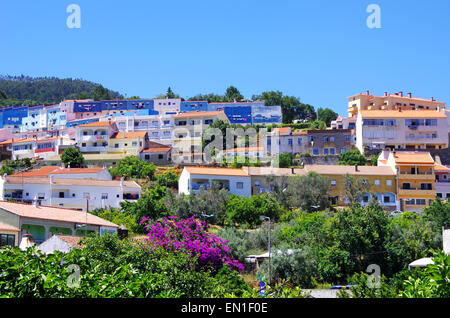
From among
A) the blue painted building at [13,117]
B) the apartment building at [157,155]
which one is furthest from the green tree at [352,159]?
the blue painted building at [13,117]

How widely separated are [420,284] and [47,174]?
163ft

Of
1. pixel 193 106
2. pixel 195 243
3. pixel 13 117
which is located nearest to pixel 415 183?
pixel 195 243

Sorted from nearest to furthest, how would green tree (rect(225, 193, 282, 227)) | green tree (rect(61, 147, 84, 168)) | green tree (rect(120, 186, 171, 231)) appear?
green tree (rect(120, 186, 171, 231)) < green tree (rect(225, 193, 282, 227)) < green tree (rect(61, 147, 84, 168))

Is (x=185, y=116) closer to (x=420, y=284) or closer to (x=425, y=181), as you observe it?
(x=425, y=181)

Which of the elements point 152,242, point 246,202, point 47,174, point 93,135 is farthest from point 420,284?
point 93,135

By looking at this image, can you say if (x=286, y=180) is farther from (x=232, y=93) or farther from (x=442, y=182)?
(x=232, y=93)

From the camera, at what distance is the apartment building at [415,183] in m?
55.0

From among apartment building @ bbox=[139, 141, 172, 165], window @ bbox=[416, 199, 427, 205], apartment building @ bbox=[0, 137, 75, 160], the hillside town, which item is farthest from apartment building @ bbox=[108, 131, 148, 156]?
window @ bbox=[416, 199, 427, 205]

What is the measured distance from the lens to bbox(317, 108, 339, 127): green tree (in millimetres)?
94438

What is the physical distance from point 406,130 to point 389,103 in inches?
560

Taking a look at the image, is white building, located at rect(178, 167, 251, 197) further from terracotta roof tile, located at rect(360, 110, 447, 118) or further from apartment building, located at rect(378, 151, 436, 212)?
terracotta roof tile, located at rect(360, 110, 447, 118)

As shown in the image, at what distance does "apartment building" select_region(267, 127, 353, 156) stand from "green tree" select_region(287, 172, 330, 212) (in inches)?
724

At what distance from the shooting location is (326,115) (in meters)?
95.6

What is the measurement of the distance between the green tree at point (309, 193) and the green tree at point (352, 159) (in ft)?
39.8
